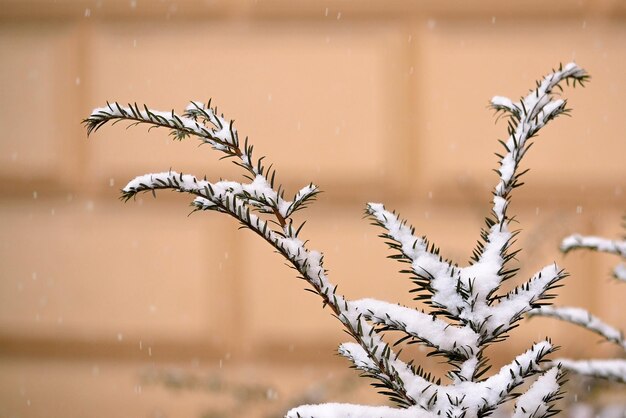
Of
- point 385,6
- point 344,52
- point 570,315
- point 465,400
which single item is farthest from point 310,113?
point 465,400

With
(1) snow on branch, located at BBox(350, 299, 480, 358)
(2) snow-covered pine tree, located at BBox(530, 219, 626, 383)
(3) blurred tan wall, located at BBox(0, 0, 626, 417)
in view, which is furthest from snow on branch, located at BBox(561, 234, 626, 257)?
(3) blurred tan wall, located at BBox(0, 0, 626, 417)

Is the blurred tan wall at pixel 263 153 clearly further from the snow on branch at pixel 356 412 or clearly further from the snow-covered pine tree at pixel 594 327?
the snow on branch at pixel 356 412

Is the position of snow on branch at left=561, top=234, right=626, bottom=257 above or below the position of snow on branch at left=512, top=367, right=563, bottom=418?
above

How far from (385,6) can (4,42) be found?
0.74m

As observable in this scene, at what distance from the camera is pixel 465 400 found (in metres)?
0.24

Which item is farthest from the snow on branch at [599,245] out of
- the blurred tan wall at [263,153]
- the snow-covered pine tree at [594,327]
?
the blurred tan wall at [263,153]

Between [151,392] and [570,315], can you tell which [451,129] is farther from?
[570,315]

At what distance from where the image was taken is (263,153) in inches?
54.4

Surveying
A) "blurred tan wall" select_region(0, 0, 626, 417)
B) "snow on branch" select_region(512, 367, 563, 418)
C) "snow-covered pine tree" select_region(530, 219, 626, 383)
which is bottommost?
"snow on branch" select_region(512, 367, 563, 418)

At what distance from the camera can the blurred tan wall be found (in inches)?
51.7

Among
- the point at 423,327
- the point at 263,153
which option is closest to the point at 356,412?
the point at 423,327

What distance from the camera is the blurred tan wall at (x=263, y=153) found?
1313 millimetres

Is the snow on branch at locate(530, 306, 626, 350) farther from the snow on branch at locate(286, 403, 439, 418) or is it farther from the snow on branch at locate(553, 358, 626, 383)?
the snow on branch at locate(286, 403, 439, 418)

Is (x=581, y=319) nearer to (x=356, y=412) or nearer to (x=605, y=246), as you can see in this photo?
(x=605, y=246)
